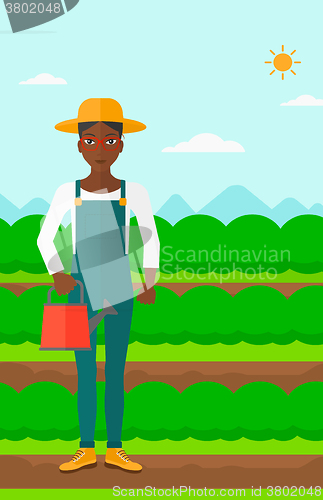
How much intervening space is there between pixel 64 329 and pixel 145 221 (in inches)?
27.9

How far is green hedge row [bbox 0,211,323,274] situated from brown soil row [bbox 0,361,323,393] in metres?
0.95

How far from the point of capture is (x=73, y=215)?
3.95 metres

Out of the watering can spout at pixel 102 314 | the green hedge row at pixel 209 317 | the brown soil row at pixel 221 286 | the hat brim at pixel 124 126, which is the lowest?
the watering can spout at pixel 102 314

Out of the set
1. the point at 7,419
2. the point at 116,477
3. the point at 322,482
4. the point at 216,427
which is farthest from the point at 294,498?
the point at 7,419

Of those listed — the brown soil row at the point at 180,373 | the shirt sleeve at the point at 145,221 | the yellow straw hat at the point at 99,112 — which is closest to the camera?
the yellow straw hat at the point at 99,112

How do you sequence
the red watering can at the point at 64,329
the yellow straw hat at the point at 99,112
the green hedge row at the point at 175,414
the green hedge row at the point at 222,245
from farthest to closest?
the green hedge row at the point at 222,245, the green hedge row at the point at 175,414, the yellow straw hat at the point at 99,112, the red watering can at the point at 64,329

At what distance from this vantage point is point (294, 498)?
12.9 ft

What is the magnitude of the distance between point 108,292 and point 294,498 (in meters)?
1.43

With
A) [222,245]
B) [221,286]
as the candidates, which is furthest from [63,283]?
[222,245]

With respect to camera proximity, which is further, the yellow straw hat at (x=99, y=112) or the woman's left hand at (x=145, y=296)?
the woman's left hand at (x=145, y=296)

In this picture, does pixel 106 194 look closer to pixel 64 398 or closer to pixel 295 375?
pixel 64 398

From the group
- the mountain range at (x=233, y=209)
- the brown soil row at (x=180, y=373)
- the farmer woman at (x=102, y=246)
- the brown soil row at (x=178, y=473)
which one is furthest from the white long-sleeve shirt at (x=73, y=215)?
the mountain range at (x=233, y=209)

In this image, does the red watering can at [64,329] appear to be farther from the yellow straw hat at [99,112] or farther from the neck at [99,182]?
the yellow straw hat at [99,112]

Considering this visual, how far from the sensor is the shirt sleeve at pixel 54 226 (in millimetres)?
3889
